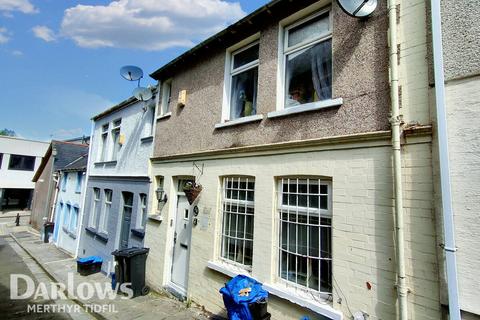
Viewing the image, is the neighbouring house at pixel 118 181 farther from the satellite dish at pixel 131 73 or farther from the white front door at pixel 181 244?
the white front door at pixel 181 244

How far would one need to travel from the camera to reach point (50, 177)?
19781mm

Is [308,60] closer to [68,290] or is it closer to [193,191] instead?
[193,191]

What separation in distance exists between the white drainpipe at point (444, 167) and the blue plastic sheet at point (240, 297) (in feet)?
8.14

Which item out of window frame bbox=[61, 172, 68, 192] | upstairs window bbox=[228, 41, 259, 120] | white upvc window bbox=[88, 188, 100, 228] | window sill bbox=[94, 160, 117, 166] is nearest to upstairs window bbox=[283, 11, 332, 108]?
upstairs window bbox=[228, 41, 259, 120]

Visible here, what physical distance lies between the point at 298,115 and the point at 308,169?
101 centimetres

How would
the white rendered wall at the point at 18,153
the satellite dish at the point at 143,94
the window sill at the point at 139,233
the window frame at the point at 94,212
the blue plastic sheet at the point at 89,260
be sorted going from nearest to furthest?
the window sill at the point at 139,233 < the satellite dish at the point at 143,94 < the blue plastic sheet at the point at 89,260 < the window frame at the point at 94,212 < the white rendered wall at the point at 18,153

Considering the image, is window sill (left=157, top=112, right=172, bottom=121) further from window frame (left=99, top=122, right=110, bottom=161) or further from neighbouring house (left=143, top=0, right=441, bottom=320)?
window frame (left=99, top=122, right=110, bottom=161)

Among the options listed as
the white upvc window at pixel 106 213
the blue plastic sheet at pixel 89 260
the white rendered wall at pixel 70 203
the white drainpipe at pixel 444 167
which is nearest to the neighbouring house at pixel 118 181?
the white upvc window at pixel 106 213

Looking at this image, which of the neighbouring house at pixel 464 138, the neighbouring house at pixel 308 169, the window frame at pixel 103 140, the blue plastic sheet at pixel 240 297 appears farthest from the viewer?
the window frame at pixel 103 140

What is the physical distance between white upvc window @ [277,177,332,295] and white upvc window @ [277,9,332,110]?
1.47 m

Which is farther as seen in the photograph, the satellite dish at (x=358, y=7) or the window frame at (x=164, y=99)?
the window frame at (x=164, y=99)

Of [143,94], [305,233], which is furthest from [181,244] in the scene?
[143,94]

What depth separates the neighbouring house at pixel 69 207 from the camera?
45.6ft

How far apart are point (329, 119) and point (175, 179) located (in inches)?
194
